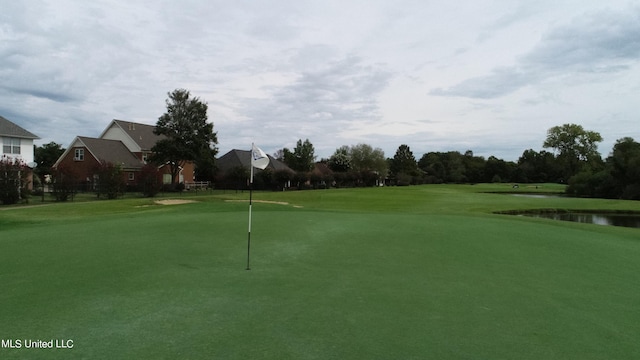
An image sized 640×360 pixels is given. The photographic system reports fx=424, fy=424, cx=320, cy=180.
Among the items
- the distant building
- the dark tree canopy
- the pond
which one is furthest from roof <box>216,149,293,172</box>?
the dark tree canopy

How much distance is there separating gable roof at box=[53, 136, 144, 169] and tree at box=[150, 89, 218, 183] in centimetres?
504

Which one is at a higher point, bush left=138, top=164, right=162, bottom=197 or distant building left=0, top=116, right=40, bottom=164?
distant building left=0, top=116, right=40, bottom=164

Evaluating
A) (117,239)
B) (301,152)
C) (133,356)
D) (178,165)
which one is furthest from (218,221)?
(301,152)

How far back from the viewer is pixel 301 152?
83.2 metres

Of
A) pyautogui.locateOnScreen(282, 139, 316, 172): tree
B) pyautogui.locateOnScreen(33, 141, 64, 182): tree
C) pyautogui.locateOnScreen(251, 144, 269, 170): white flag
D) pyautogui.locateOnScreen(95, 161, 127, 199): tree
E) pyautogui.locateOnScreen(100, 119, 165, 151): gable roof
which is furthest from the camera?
pyautogui.locateOnScreen(282, 139, 316, 172): tree

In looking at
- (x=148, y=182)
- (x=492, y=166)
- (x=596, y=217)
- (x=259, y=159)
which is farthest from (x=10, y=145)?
(x=492, y=166)

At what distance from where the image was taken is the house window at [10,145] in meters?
36.7

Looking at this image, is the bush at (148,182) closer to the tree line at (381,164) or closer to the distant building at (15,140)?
the tree line at (381,164)

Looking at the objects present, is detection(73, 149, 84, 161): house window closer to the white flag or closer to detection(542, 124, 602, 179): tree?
the white flag

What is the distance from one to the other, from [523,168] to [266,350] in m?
129

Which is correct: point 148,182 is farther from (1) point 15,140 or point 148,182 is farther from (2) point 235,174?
(2) point 235,174

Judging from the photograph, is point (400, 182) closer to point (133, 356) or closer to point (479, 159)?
point (479, 159)

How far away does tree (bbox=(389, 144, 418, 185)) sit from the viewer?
11812cm

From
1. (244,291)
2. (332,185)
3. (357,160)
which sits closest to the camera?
(244,291)
